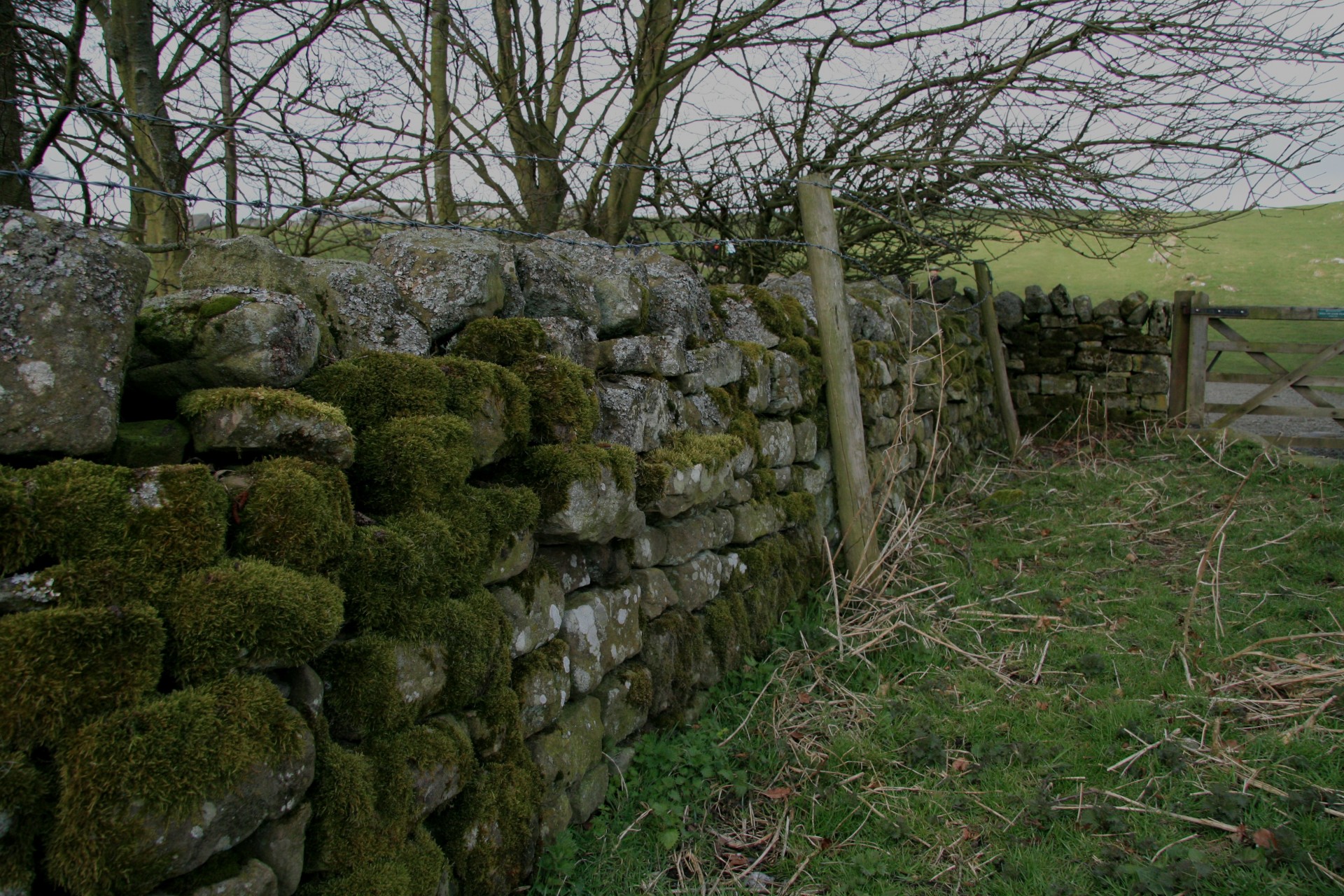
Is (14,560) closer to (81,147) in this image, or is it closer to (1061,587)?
(1061,587)

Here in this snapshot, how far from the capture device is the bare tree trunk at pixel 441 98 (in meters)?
6.75

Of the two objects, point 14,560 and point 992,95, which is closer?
point 14,560

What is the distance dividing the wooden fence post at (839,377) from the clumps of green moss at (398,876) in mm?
3087

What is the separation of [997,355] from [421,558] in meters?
8.54

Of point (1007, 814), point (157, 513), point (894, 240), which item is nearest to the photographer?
point (157, 513)

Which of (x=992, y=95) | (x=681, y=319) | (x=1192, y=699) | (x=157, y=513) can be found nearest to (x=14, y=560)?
(x=157, y=513)

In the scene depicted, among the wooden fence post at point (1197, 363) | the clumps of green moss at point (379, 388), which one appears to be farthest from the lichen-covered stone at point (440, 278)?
the wooden fence post at point (1197, 363)

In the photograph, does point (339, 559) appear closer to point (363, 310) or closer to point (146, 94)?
point (363, 310)

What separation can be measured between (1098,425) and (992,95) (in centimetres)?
454

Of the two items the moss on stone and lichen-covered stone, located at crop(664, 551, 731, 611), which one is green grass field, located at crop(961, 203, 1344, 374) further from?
the moss on stone

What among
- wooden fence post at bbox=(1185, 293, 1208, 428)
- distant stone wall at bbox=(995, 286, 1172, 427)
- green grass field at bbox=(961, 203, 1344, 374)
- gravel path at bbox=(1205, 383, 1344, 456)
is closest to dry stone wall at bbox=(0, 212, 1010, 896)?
distant stone wall at bbox=(995, 286, 1172, 427)

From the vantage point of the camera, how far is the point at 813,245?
476 cm

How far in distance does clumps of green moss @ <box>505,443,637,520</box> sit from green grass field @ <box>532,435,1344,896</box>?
107 cm

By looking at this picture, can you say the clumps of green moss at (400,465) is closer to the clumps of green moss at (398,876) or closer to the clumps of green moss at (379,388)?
the clumps of green moss at (379,388)
